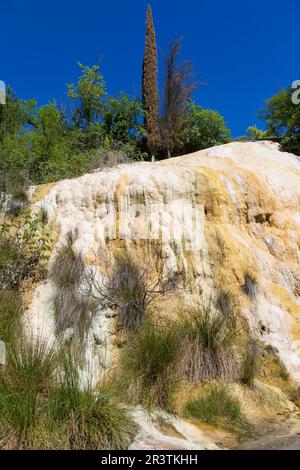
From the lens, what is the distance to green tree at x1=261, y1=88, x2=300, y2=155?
16047mm

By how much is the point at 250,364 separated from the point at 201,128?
49.1 feet

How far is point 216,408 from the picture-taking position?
580 cm

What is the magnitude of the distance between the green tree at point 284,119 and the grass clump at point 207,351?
438 inches

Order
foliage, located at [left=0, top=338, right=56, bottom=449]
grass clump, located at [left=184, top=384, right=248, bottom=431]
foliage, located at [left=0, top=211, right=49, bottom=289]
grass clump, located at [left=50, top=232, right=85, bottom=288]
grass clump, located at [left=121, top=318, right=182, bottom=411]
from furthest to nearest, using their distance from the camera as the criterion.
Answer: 1. foliage, located at [left=0, top=211, right=49, bottom=289]
2. grass clump, located at [left=50, top=232, right=85, bottom=288]
3. grass clump, located at [left=121, top=318, right=182, bottom=411]
4. grass clump, located at [left=184, top=384, right=248, bottom=431]
5. foliage, located at [left=0, top=338, right=56, bottom=449]

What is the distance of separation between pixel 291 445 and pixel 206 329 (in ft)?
6.35

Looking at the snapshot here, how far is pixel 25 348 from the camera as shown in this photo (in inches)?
199

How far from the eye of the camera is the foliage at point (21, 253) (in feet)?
27.4

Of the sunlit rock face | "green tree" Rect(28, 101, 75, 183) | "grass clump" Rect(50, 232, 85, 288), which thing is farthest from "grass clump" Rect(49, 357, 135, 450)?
"green tree" Rect(28, 101, 75, 183)

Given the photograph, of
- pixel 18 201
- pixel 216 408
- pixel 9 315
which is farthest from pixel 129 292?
pixel 18 201

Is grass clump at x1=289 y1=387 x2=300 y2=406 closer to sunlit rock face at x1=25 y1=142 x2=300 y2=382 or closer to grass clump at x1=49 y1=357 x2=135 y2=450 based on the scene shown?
sunlit rock face at x1=25 y1=142 x2=300 y2=382

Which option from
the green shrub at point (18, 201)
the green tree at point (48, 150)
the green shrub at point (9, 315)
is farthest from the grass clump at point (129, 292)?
the green tree at point (48, 150)

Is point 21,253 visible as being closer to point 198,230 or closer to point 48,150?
point 198,230

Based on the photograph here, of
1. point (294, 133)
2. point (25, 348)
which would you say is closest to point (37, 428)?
point (25, 348)

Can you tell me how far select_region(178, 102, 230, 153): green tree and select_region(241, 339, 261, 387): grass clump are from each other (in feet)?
44.9
